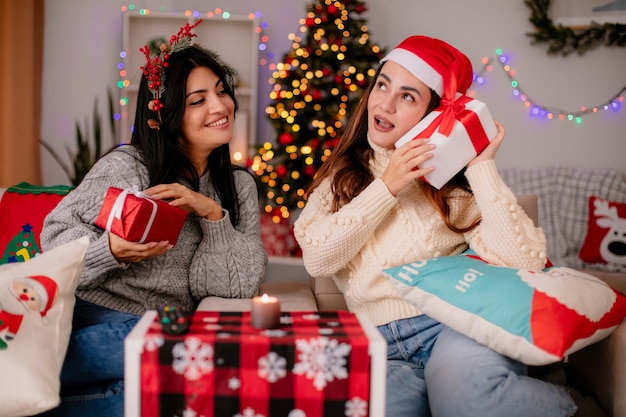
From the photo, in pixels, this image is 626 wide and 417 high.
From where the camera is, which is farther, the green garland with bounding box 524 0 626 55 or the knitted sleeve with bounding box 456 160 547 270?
the green garland with bounding box 524 0 626 55

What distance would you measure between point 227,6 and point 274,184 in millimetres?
1325

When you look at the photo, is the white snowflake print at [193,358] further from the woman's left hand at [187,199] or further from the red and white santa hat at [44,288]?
the woman's left hand at [187,199]

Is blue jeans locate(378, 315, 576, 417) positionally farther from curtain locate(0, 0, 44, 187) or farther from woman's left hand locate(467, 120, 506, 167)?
curtain locate(0, 0, 44, 187)

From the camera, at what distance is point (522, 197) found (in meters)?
2.06

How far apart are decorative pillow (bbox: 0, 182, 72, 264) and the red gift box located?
485 mm

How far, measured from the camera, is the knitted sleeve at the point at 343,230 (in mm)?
1596

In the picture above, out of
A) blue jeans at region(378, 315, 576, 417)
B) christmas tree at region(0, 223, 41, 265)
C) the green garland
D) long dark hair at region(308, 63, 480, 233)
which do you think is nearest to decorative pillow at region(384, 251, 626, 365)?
blue jeans at region(378, 315, 576, 417)

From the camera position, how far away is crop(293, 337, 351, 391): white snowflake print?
1.08 m

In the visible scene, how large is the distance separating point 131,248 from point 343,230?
1.75 feet

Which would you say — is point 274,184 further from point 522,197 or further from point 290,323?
point 290,323

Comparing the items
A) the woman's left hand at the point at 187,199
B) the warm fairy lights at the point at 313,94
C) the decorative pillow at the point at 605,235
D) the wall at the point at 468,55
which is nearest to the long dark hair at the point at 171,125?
the woman's left hand at the point at 187,199

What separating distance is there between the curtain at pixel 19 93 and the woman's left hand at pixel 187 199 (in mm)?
2152

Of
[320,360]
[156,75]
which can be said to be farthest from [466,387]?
[156,75]

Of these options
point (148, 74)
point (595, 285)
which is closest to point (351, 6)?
point (148, 74)
